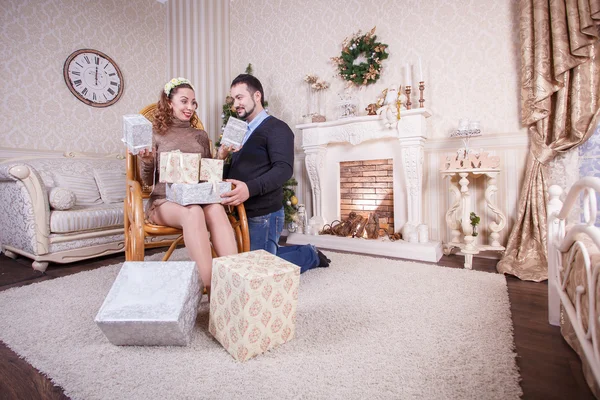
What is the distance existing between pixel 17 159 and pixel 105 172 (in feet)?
2.41

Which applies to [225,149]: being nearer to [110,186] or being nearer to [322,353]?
[322,353]

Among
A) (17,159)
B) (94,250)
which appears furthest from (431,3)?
(17,159)

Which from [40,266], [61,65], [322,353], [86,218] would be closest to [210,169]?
[322,353]

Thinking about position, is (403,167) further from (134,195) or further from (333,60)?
(134,195)

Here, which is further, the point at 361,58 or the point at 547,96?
the point at 361,58

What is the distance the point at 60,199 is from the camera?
2.55 m

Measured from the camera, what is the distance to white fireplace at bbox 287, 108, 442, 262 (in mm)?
2723

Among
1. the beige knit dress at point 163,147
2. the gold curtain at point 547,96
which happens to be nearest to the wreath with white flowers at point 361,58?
the gold curtain at point 547,96

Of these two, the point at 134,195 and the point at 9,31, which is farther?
the point at 9,31

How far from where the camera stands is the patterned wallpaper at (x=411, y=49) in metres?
2.59

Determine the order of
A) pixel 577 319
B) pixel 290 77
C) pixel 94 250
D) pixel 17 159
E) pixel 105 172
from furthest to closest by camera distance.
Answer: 1. pixel 290 77
2. pixel 105 172
3. pixel 17 159
4. pixel 94 250
5. pixel 577 319

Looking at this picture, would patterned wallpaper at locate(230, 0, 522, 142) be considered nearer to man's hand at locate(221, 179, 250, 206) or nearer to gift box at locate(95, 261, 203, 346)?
man's hand at locate(221, 179, 250, 206)

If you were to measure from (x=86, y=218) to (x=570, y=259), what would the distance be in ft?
10.3

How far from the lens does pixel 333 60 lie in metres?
3.41
